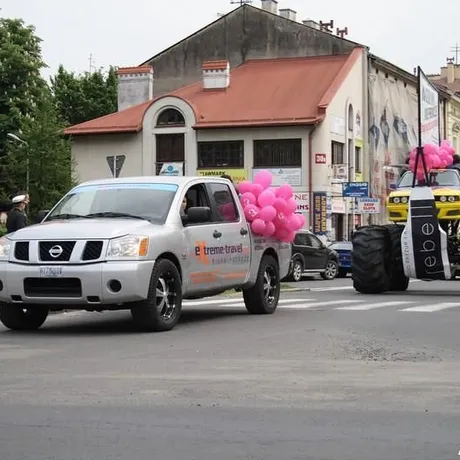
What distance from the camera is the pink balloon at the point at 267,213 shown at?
47.2 ft

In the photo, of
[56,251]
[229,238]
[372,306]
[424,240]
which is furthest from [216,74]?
[56,251]

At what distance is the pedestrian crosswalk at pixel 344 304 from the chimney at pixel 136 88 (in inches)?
1390

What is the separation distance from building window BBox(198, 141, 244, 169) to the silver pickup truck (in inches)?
1283

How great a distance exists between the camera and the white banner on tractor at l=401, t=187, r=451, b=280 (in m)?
19.3

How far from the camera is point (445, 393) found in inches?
313

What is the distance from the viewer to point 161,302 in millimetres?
11875

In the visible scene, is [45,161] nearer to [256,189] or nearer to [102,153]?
[102,153]

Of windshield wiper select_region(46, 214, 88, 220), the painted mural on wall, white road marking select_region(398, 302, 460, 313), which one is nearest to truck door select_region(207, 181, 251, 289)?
windshield wiper select_region(46, 214, 88, 220)

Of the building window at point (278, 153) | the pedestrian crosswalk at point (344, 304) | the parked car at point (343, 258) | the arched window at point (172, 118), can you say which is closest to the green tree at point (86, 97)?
the arched window at point (172, 118)

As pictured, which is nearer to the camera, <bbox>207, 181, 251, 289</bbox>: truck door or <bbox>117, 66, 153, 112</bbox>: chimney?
<bbox>207, 181, 251, 289</bbox>: truck door

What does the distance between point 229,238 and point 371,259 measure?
7368 mm

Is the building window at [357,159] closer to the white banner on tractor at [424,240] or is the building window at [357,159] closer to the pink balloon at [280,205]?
the white banner on tractor at [424,240]

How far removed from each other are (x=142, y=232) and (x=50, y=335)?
1.63 metres

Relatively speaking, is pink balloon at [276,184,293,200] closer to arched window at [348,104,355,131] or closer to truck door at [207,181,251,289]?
Answer: truck door at [207,181,251,289]
